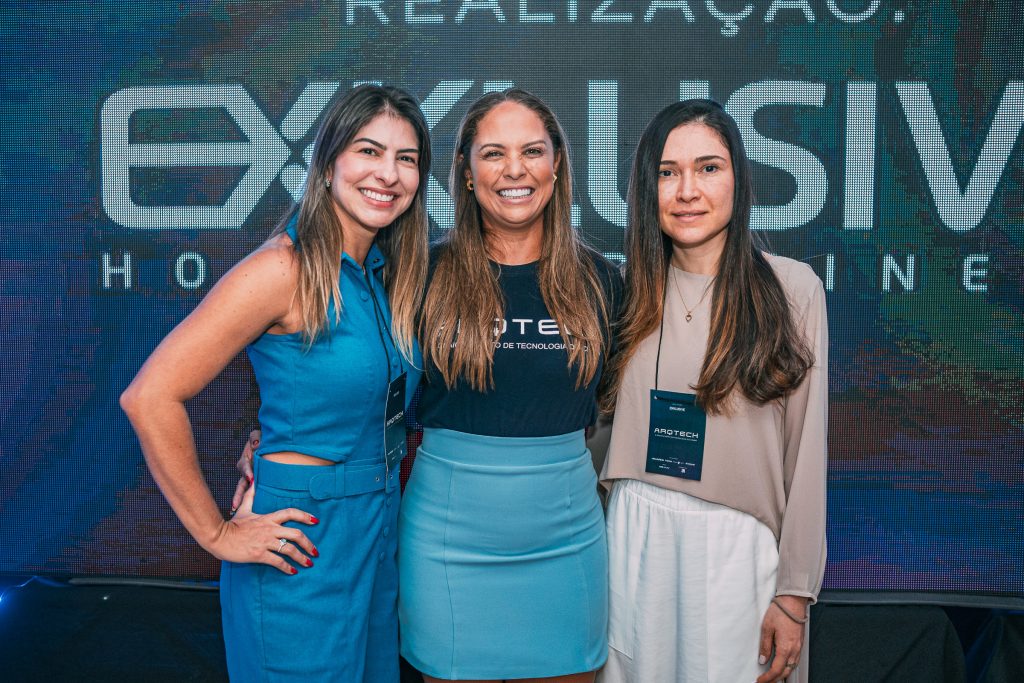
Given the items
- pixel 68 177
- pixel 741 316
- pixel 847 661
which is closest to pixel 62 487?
pixel 68 177

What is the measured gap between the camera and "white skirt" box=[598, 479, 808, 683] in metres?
1.69

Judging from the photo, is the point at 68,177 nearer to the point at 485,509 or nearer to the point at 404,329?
the point at 404,329

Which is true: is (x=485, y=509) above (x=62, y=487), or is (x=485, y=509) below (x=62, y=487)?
above

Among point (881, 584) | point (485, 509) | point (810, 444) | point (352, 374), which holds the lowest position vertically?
point (881, 584)

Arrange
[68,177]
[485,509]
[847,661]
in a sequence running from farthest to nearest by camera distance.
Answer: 1. [68,177]
2. [847,661]
3. [485,509]

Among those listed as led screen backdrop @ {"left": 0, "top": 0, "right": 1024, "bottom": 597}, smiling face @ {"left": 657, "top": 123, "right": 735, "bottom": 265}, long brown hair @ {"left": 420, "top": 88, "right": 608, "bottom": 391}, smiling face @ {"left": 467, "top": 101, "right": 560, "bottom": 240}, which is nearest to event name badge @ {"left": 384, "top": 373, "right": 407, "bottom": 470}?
long brown hair @ {"left": 420, "top": 88, "right": 608, "bottom": 391}

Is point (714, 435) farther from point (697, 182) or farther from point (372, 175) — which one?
point (372, 175)

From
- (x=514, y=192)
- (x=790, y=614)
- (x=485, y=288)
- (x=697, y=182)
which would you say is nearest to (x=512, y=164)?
(x=514, y=192)

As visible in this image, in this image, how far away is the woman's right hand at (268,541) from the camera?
5.08 feet

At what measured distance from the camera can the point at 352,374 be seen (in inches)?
61.4

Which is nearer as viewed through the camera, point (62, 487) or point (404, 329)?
point (404, 329)

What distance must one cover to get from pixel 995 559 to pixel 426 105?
8.53 feet

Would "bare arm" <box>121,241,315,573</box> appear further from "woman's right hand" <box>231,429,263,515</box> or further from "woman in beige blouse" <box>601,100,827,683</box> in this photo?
"woman in beige blouse" <box>601,100,827,683</box>

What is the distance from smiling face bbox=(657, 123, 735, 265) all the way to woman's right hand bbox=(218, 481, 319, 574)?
105cm
